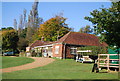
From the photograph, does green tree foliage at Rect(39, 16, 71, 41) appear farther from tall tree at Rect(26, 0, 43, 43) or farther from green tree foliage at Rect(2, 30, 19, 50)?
tall tree at Rect(26, 0, 43, 43)

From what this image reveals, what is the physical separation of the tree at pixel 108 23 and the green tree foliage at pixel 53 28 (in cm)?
3853

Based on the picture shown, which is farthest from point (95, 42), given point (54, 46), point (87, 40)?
point (54, 46)

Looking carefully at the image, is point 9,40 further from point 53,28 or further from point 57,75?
point 57,75

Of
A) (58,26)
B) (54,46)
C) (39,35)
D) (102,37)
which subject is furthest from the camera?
(39,35)

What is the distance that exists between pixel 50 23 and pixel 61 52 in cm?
2347

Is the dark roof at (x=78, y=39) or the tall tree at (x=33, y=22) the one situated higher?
the tall tree at (x=33, y=22)

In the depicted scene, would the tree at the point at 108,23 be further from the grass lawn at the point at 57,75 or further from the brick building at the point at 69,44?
the brick building at the point at 69,44

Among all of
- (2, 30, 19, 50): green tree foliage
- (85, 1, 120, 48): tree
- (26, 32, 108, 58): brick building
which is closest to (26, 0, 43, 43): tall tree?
(2, 30, 19, 50): green tree foliage

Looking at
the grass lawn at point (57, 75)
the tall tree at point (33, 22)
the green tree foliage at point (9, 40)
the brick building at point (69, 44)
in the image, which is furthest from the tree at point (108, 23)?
the tall tree at point (33, 22)

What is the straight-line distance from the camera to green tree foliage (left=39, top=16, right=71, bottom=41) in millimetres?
50041

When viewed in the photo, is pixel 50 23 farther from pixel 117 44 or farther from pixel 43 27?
pixel 117 44

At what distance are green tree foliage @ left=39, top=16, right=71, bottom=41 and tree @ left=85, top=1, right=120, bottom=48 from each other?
38.5m

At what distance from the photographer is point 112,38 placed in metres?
9.15

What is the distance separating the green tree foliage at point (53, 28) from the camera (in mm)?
50041
